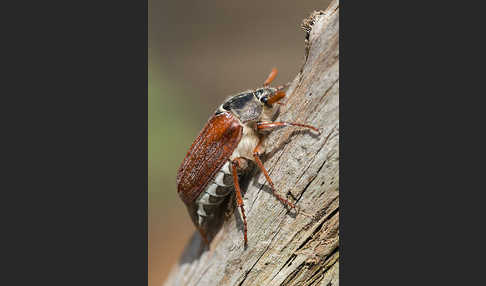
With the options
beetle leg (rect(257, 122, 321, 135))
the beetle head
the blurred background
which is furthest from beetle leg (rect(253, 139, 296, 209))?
the blurred background

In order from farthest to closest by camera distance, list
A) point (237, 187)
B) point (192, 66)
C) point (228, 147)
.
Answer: point (192, 66), point (228, 147), point (237, 187)

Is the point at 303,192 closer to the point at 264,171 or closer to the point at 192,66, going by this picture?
the point at 264,171

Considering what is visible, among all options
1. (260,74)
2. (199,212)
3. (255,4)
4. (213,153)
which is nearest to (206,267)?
(199,212)
